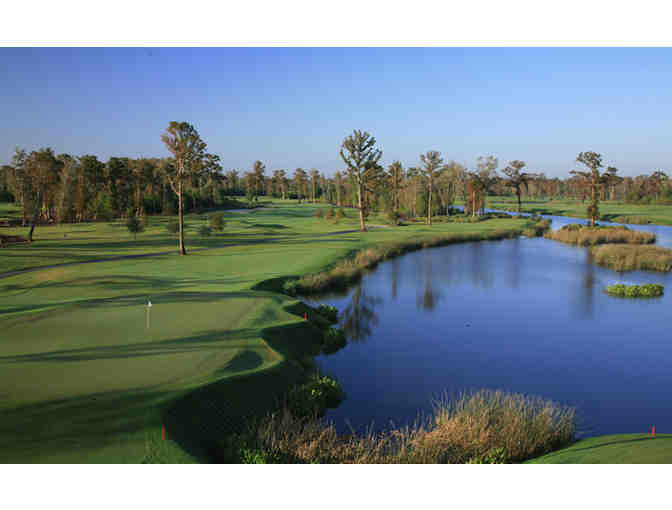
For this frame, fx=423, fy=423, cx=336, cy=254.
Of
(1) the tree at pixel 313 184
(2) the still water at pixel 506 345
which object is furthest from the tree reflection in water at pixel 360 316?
(1) the tree at pixel 313 184

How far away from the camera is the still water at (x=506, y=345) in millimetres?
11914

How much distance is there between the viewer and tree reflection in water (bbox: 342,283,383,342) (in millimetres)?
18047

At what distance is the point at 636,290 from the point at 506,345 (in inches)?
513

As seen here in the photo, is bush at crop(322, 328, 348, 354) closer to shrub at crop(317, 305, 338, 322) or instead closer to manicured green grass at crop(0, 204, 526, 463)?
manicured green grass at crop(0, 204, 526, 463)

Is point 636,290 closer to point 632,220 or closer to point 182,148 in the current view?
point 182,148

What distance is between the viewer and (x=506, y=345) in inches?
657

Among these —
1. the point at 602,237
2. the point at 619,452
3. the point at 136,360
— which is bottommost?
the point at 619,452

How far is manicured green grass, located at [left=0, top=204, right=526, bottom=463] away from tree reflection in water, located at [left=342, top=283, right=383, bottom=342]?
259 centimetres

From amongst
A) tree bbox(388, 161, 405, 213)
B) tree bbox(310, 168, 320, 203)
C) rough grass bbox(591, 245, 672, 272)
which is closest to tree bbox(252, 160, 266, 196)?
tree bbox(310, 168, 320, 203)

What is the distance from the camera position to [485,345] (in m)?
16.7

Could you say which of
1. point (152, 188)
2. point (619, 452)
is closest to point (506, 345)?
point (619, 452)

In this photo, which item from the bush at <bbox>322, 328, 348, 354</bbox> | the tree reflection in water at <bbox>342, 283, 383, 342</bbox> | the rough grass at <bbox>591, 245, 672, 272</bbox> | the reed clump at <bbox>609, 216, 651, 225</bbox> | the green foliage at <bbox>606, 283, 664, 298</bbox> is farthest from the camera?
the reed clump at <bbox>609, 216, 651, 225</bbox>

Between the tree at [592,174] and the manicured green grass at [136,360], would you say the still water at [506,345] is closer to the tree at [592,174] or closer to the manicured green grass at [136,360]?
the manicured green grass at [136,360]

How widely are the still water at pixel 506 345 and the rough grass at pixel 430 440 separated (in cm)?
117
